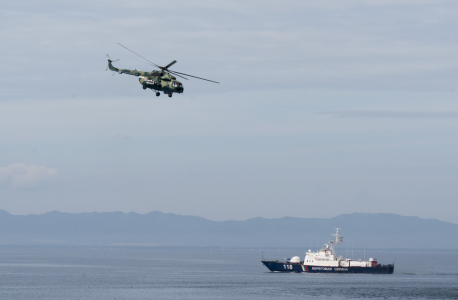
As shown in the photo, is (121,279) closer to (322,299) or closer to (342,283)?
(342,283)

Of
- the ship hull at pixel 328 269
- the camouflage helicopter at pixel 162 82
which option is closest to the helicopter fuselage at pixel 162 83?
the camouflage helicopter at pixel 162 82

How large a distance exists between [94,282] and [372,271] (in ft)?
236

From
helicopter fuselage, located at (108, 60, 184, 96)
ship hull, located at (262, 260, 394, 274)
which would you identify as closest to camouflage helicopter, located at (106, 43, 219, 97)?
helicopter fuselage, located at (108, 60, 184, 96)

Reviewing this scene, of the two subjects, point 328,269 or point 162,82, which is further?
point 328,269

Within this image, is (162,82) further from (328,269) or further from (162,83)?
(328,269)

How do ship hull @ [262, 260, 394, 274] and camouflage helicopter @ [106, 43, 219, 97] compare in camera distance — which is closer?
camouflage helicopter @ [106, 43, 219, 97]

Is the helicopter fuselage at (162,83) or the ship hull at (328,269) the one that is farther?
the ship hull at (328,269)

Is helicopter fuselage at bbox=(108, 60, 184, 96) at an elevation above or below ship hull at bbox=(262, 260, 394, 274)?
above

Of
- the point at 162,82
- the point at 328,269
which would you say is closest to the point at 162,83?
the point at 162,82

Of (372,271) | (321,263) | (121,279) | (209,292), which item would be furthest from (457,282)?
(121,279)

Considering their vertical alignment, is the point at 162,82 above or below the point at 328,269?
above

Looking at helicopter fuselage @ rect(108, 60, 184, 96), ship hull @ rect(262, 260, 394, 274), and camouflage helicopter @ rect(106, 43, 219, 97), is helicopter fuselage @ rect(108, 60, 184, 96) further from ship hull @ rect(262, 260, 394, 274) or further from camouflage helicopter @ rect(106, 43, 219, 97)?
ship hull @ rect(262, 260, 394, 274)

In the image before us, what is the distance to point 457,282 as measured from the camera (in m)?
155

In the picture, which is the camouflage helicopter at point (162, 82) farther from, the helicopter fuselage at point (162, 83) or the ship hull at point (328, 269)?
the ship hull at point (328, 269)
